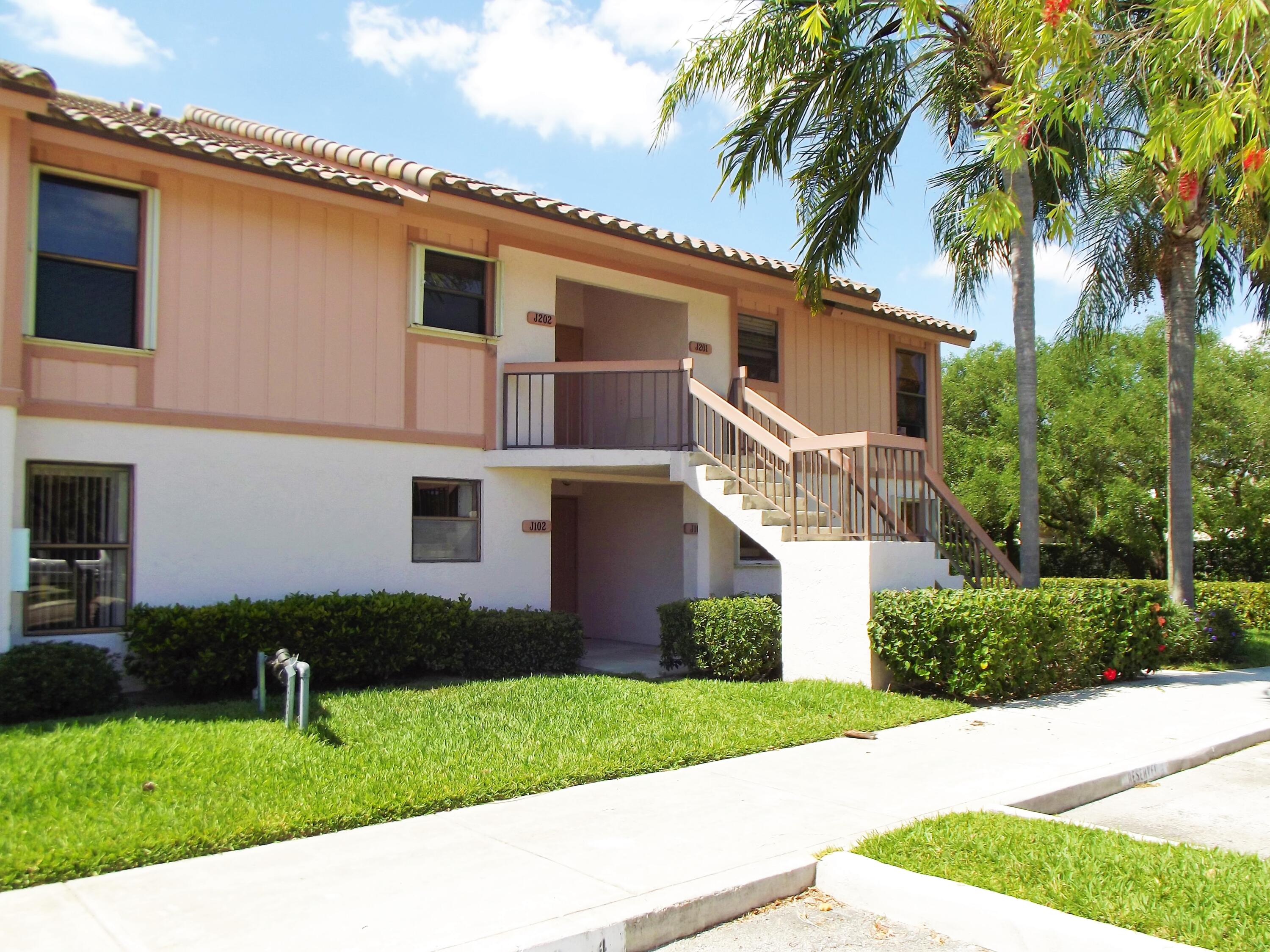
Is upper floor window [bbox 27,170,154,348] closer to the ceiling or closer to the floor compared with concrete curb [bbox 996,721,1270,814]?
closer to the ceiling

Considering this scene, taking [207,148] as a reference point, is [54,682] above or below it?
below

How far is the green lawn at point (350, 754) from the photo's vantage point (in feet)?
17.6

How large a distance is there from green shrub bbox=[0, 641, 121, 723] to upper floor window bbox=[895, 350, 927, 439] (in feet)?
44.3

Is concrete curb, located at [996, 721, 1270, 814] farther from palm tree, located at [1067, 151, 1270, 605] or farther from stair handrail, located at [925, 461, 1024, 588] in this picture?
palm tree, located at [1067, 151, 1270, 605]

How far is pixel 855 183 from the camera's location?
12.6 meters

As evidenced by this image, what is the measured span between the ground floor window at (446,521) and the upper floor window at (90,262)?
3.48 meters

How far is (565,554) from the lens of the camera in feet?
53.9

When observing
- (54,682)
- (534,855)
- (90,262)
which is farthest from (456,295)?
(534,855)

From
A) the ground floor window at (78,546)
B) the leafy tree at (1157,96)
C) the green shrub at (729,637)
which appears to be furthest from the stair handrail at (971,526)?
the ground floor window at (78,546)

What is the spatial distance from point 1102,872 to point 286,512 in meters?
8.40

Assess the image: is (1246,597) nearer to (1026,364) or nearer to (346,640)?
(1026,364)

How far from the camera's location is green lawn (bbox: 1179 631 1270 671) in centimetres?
1355

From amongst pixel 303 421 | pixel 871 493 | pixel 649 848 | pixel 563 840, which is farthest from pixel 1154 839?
pixel 303 421

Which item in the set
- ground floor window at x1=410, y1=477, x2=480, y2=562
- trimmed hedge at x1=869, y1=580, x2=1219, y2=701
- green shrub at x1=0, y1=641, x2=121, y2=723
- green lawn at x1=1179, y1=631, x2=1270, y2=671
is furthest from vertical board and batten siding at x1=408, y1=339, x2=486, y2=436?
green lawn at x1=1179, y1=631, x2=1270, y2=671
